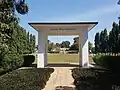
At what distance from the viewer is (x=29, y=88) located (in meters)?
10.8

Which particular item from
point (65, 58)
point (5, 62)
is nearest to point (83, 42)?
point (5, 62)

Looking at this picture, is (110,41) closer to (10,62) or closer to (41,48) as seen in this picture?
(41,48)

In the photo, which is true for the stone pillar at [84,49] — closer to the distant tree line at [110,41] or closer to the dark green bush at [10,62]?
the dark green bush at [10,62]

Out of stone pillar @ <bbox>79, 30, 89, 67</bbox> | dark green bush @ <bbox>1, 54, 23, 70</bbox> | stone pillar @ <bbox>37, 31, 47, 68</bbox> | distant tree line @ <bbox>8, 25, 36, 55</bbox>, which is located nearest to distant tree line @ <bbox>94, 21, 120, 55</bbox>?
distant tree line @ <bbox>8, 25, 36, 55</bbox>

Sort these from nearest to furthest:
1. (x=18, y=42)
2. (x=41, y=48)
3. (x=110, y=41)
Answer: (x=41, y=48) → (x=18, y=42) → (x=110, y=41)

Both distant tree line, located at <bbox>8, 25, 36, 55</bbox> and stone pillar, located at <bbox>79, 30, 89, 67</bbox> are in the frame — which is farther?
stone pillar, located at <bbox>79, 30, 89, 67</bbox>

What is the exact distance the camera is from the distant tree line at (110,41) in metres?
47.3

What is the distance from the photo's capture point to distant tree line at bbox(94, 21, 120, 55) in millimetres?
47275

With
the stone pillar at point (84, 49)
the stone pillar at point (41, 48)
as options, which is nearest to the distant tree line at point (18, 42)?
the stone pillar at point (41, 48)

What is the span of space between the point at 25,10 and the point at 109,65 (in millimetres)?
10732

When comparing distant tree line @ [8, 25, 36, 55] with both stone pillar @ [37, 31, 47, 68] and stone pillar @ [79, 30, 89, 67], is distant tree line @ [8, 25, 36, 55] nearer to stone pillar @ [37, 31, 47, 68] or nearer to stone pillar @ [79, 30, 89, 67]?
stone pillar @ [37, 31, 47, 68]

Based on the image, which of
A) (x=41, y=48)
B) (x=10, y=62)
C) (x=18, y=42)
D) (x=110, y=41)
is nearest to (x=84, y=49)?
(x=41, y=48)

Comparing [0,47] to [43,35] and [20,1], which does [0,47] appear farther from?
[43,35]

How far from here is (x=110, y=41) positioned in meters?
58.5
